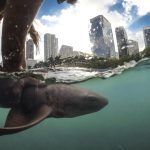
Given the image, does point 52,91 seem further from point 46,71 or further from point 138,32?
point 138,32

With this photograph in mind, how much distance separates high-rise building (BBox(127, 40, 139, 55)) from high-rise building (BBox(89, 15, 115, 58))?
0.68m

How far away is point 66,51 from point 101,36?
55.5 inches

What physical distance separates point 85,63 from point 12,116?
481cm

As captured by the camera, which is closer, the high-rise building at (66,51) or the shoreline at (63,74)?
the high-rise building at (66,51)

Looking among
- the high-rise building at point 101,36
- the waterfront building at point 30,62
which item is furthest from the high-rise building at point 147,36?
the waterfront building at point 30,62

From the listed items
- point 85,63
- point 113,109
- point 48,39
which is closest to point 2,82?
point 48,39

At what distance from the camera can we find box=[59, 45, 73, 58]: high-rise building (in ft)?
28.9

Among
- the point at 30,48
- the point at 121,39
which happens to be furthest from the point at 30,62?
the point at 121,39

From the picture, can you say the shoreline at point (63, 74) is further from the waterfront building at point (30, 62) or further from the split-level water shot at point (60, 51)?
the waterfront building at point (30, 62)

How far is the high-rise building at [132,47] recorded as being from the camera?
366 inches

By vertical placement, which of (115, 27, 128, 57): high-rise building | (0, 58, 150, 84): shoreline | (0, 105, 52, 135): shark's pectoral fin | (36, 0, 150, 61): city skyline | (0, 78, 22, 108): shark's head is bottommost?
(0, 105, 52, 135): shark's pectoral fin

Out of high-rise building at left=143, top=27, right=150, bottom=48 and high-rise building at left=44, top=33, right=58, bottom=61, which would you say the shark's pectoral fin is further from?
high-rise building at left=143, top=27, right=150, bottom=48

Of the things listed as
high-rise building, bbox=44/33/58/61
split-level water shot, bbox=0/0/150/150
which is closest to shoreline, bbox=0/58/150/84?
split-level water shot, bbox=0/0/150/150

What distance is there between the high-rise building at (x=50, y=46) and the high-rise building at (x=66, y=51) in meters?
0.20
